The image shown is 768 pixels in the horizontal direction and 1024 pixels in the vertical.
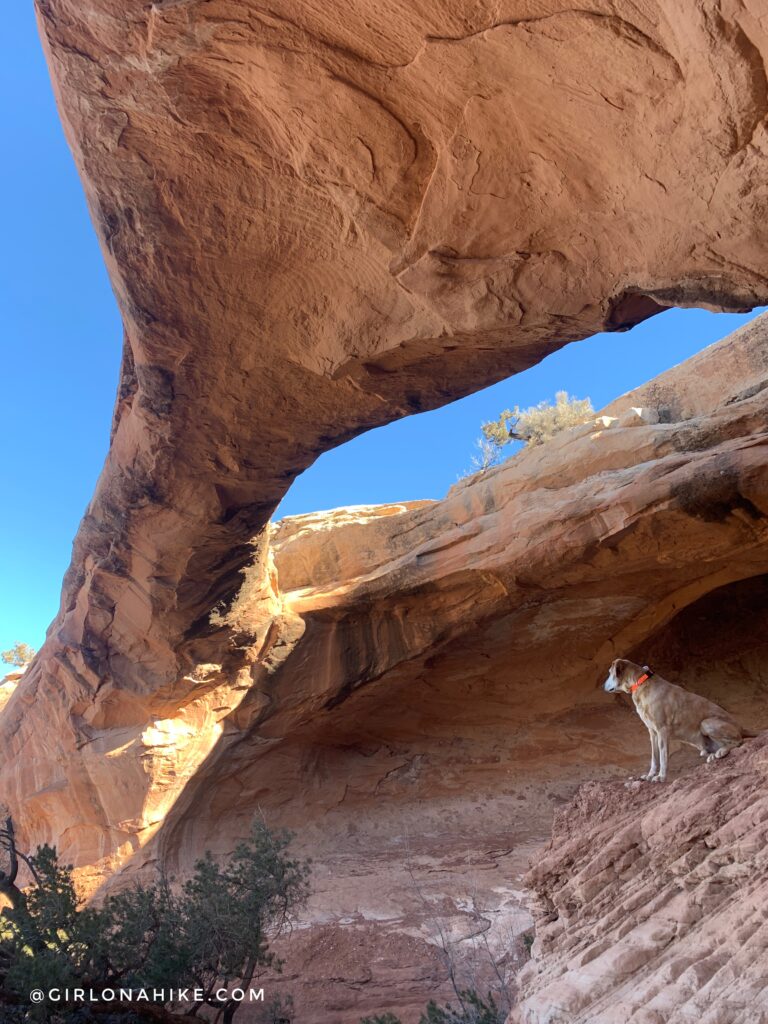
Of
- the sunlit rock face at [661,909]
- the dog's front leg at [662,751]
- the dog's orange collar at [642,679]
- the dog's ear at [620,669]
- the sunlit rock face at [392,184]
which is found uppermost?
the sunlit rock face at [392,184]

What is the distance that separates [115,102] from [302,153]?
1141 mm

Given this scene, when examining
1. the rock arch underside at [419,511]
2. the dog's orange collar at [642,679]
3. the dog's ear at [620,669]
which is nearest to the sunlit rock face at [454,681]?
the rock arch underside at [419,511]

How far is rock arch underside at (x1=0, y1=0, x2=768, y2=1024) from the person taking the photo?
3.28m

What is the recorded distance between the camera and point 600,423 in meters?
10.2

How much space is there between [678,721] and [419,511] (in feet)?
21.0

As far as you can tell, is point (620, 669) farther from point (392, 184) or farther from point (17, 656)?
point (17, 656)

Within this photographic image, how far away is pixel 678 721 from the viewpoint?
5398mm

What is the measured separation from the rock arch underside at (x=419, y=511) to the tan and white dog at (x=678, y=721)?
73 centimetres

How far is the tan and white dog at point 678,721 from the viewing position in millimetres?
5215

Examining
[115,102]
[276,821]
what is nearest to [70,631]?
[276,821]

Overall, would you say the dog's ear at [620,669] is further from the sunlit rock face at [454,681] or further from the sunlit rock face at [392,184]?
the sunlit rock face at [392,184]

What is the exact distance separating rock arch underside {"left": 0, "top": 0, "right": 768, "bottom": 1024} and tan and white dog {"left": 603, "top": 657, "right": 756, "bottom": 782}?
28.9 inches

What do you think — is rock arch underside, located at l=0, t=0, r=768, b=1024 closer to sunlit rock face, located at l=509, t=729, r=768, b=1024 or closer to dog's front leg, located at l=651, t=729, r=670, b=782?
sunlit rock face, located at l=509, t=729, r=768, b=1024

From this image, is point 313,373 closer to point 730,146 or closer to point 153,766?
point 730,146
